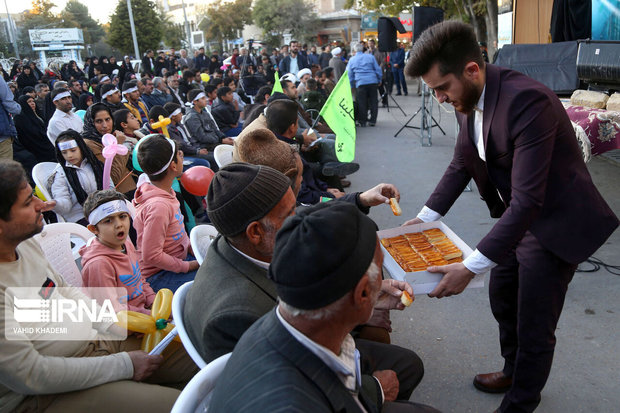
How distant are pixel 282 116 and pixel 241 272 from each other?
263cm

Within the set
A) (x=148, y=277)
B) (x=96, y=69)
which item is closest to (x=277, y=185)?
(x=148, y=277)

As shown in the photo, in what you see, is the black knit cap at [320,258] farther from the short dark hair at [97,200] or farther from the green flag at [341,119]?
the green flag at [341,119]

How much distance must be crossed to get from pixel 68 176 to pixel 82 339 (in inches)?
107

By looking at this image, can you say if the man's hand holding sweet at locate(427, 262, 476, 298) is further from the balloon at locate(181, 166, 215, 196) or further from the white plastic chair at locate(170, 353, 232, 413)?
the balloon at locate(181, 166, 215, 196)

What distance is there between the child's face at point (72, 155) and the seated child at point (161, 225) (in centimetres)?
123

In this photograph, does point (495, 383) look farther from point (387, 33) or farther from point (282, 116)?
point (387, 33)

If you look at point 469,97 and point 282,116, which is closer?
point 469,97

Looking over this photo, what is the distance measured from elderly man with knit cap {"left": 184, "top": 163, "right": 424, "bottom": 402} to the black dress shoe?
894 millimetres

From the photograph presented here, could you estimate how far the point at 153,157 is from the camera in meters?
3.50

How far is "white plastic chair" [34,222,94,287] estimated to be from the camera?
295 centimetres

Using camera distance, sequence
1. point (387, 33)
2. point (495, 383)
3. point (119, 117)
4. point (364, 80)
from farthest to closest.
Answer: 1. point (364, 80)
2. point (387, 33)
3. point (119, 117)
4. point (495, 383)

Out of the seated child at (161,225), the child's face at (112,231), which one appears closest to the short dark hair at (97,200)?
Result: the child's face at (112,231)

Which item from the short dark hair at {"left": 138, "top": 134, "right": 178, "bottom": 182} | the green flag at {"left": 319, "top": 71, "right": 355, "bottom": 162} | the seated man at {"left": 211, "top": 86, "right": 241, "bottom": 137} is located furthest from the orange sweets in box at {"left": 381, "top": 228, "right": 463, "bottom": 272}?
the seated man at {"left": 211, "top": 86, "right": 241, "bottom": 137}

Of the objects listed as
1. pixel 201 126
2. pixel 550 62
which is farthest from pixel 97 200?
→ pixel 550 62
